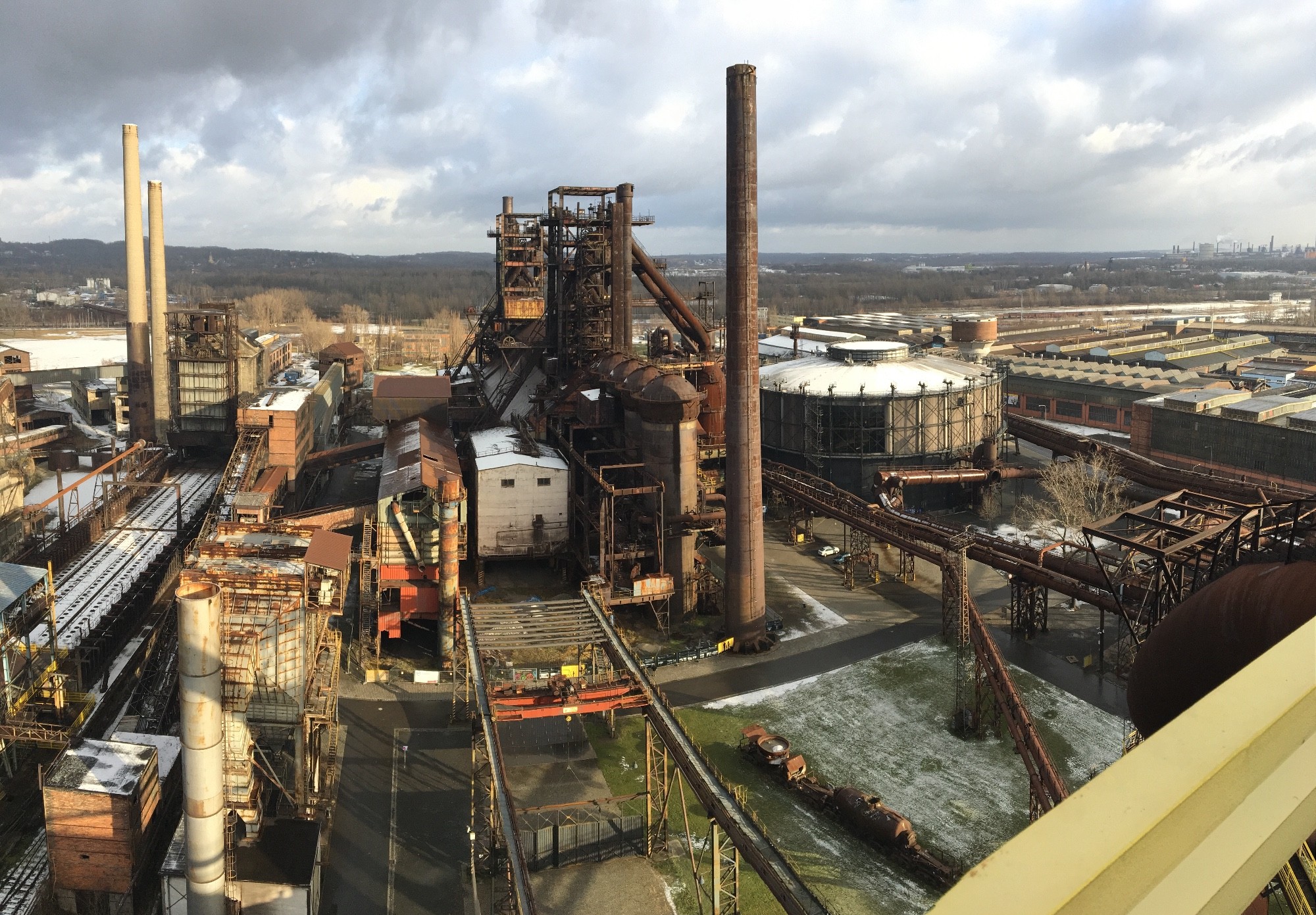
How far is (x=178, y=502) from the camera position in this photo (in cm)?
3762

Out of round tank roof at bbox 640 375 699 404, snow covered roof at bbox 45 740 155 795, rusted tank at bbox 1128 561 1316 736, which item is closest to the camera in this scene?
rusted tank at bbox 1128 561 1316 736

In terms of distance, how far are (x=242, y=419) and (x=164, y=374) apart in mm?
17402

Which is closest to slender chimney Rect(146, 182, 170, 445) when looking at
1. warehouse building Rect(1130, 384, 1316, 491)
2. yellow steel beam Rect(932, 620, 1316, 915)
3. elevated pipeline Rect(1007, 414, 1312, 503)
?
elevated pipeline Rect(1007, 414, 1312, 503)

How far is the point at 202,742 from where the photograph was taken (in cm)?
1797

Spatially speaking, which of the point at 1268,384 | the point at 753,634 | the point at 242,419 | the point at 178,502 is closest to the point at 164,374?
the point at 242,419

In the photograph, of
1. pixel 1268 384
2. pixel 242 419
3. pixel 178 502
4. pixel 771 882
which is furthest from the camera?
pixel 1268 384

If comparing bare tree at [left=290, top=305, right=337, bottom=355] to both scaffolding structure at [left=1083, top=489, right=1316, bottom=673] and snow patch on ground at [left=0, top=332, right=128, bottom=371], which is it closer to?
snow patch on ground at [left=0, top=332, right=128, bottom=371]

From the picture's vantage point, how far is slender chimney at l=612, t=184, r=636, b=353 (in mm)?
45281

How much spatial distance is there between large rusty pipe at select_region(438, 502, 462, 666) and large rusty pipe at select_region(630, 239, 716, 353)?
927 inches

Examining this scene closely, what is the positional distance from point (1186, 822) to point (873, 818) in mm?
21555

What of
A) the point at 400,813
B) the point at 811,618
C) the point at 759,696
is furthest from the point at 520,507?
the point at 400,813

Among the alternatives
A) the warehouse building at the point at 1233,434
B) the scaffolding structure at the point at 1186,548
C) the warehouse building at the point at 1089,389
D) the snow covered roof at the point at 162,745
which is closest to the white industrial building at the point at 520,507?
the snow covered roof at the point at 162,745

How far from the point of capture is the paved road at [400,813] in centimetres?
2058

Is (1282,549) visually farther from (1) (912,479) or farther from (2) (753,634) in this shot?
(1) (912,479)
